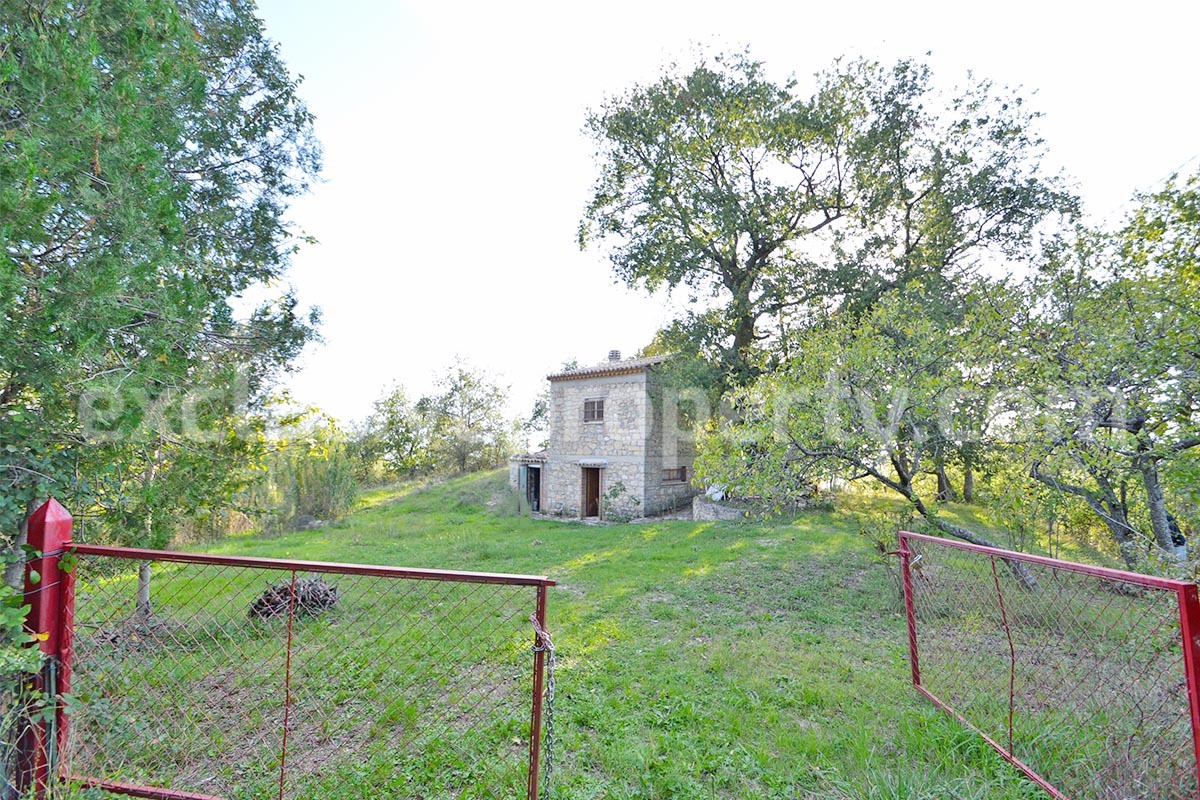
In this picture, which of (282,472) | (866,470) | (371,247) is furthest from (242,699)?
(282,472)

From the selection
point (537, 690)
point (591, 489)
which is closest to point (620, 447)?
point (591, 489)

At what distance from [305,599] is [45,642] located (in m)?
4.22

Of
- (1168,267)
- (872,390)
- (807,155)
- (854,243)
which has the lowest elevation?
(872,390)

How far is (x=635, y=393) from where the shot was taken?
15.1 meters

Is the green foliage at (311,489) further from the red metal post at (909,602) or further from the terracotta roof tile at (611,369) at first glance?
the red metal post at (909,602)

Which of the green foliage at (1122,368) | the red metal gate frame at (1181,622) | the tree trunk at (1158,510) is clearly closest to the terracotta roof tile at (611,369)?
the green foliage at (1122,368)

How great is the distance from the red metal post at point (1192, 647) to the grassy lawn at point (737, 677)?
110 cm

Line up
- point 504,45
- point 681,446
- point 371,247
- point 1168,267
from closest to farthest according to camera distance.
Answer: point 1168,267 < point 504,45 < point 371,247 < point 681,446

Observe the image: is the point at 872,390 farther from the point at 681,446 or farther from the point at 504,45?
the point at 681,446

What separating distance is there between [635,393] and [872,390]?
30.0 feet

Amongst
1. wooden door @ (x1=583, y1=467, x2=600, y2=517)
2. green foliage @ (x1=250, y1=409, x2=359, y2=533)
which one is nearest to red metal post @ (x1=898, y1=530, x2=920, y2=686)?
green foliage @ (x1=250, y1=409, x2=359, y2=533)

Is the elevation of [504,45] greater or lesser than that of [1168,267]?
greater

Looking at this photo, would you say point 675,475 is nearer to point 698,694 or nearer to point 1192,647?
point 698,694

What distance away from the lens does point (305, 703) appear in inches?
153
